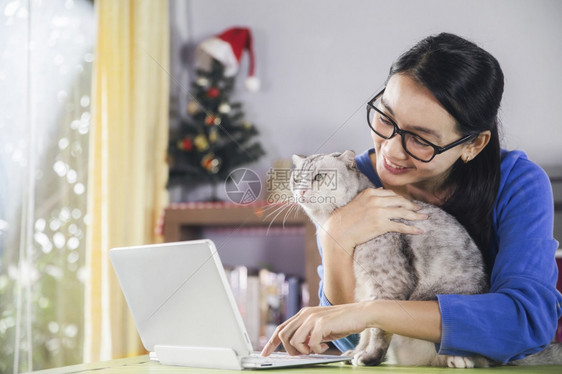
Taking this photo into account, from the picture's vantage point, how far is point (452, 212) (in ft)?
3.53

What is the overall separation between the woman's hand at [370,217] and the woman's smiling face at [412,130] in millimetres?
47

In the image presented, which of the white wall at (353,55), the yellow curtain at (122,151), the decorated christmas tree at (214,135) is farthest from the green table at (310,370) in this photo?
the decorated christmas tree at (214,135)

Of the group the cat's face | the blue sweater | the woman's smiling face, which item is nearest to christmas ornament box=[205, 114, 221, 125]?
the cat's face

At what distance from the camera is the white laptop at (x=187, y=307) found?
82 cm

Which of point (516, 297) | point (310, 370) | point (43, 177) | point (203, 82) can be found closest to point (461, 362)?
point (516, 297)

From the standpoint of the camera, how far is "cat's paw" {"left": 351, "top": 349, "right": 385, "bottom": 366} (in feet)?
3.09

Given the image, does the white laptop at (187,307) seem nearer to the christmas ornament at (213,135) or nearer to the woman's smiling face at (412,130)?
the woman's smiling face at (412,130)

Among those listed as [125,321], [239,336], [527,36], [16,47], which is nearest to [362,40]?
[527,36]

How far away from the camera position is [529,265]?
919 mm

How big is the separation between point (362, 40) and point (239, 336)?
0.95 metres

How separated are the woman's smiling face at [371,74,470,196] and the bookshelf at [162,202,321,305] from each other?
2.94 feet

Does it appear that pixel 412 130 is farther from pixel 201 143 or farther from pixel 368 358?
pixel 201 143

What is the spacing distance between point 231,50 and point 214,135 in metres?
0.34

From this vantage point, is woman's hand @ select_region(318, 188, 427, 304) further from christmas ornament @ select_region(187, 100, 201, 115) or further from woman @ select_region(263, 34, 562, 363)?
christmas ornament @ select_region(187, 100, 201, 115)
